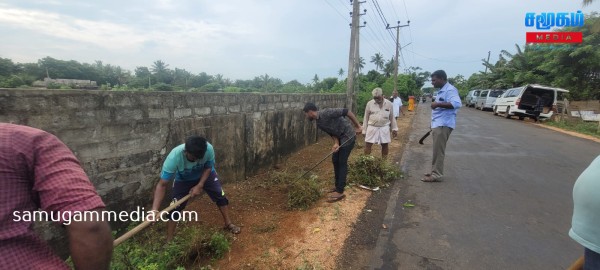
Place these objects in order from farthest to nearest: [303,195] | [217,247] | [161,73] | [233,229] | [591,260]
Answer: [161,73]
[303,195]
[233,229]
[217,247]
[591,260]

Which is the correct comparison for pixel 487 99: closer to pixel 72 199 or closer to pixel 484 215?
pixel 484 215

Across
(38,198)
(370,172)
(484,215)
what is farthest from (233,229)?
(484,215)

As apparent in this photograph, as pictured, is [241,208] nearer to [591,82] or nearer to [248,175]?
[248,175]

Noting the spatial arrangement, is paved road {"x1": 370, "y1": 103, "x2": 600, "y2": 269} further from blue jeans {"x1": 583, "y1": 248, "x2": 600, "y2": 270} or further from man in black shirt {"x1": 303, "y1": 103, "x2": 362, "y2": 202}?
blue jeans {"x1": 583, "y1": 248, "x2": 600, "y2": 270}

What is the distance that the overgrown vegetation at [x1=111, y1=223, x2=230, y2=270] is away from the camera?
2.94m

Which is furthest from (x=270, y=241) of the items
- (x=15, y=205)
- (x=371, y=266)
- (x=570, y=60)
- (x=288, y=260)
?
(x=570, y=60)

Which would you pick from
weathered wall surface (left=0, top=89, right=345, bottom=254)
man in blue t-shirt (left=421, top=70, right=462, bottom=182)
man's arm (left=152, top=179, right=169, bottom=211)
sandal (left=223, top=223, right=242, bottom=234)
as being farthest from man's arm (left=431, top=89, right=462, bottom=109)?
man's arm (left=152, top=179, right=169, bottom=211)

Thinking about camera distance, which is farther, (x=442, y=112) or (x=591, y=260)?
(x=442, y=112)

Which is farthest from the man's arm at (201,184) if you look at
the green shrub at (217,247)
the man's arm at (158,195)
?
the green shrub at (217,247)

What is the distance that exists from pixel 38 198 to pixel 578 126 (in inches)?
695

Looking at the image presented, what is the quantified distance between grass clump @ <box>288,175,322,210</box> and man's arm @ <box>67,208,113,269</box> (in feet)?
11.4

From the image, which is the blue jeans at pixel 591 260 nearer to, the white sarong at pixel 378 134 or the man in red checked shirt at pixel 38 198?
the man in red checked shirt at pixel 38 198

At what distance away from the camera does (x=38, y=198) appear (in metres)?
1.08

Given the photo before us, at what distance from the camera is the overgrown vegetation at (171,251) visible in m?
2.94
